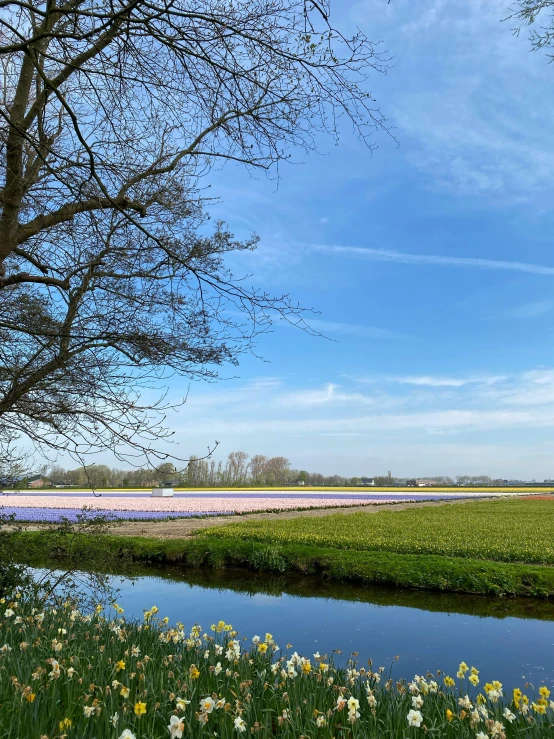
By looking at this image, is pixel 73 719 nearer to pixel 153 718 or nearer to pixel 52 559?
pixel 153 718

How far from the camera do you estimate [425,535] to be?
59.7ft

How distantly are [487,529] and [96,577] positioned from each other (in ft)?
54.4

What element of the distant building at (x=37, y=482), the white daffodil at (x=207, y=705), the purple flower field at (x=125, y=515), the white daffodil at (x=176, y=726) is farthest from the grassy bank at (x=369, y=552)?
the purple flower field at (x=125, y=515)

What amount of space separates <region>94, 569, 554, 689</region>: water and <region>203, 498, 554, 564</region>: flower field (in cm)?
341

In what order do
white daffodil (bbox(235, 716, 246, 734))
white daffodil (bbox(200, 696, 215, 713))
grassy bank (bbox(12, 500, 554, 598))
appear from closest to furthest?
white daffodil (bbox(235, 716, 246, 734)) < white daffodil (bbox(200, 696, 215, 713)) < grassy bank (bbox(12, 500, 554, 598))

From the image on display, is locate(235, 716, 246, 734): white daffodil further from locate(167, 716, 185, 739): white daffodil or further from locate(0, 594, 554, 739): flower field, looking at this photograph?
locate(167, 716, 185, 739): white daffodil

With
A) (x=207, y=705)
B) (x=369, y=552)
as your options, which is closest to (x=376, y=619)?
(x=369, y=552)

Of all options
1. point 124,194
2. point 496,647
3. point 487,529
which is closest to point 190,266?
point 124,194

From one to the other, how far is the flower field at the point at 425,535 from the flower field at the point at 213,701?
38.2ft

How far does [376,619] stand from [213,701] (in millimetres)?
7066

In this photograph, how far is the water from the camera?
715 centimetres

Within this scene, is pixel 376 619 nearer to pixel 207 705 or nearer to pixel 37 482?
pixel 37 482

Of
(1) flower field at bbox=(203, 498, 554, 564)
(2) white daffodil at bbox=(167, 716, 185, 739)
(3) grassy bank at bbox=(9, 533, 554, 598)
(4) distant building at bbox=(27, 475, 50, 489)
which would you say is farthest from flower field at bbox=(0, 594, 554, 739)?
(1) flower field at bbox=(203, 498, 554, 564)

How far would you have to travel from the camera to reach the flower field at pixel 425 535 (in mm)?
14719
